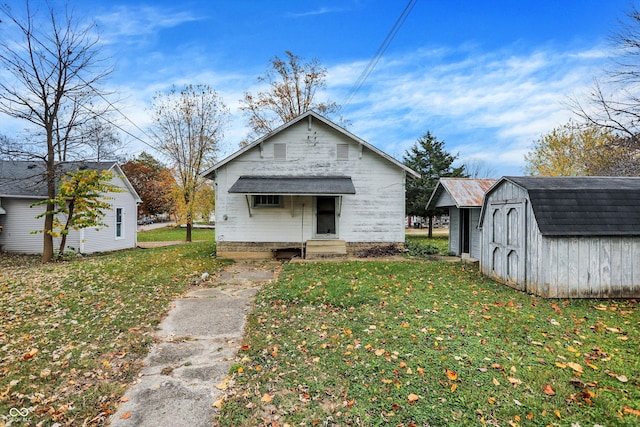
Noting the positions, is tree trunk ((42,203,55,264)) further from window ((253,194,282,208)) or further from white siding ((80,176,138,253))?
window ((253,194,282,208))

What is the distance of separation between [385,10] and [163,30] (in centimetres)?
1046

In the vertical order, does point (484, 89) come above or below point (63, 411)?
above

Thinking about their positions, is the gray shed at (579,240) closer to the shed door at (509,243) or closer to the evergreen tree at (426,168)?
the shed door at (509,243)

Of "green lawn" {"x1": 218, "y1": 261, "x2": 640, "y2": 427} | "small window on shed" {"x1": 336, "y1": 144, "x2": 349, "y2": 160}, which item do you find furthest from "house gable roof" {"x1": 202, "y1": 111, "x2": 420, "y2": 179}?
"green lawn" {"x1": 218, "y1": 261, "x2": 640, "y2": 427}

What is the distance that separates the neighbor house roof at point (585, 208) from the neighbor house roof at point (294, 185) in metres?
5.79

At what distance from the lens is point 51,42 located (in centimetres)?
1161

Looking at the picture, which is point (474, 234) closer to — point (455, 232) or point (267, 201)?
point (455, 232)

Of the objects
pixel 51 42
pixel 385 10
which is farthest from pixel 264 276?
pixel 51 42

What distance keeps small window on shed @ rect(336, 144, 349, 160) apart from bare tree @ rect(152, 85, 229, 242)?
42.5 feet

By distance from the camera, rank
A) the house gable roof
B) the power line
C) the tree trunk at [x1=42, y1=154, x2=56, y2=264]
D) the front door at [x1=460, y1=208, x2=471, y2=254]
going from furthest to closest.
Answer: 1. the front door at [x1=460, y1=208, x2=471, y2=254]
2. the house gable roof
3. the tree trunk at [x1=42, y1=154, x2=56, y2=264]
4. the power line

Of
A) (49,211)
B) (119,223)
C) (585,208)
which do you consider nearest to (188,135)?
(119,223)

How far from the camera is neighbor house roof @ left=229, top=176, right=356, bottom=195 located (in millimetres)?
10969

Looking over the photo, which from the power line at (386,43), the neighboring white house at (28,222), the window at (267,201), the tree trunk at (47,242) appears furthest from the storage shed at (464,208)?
the tree trunk at (47,242)

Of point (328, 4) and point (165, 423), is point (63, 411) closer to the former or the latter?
point (165, 423)
